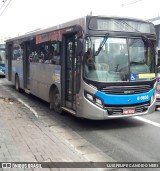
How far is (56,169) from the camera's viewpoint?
493 centimetres

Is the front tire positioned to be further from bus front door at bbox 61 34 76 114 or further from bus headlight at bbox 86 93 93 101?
bus headlight at bbox 86 93 93 101

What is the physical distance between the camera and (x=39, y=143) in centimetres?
649

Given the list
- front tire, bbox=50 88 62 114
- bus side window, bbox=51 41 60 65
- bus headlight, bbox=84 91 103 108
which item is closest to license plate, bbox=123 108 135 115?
bus headlight, bbox=84 91 103 108

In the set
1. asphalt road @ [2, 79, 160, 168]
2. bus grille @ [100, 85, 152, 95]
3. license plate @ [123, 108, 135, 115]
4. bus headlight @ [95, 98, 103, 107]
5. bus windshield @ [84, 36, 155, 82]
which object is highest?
bus windshield @ [84, 36, 155, 82]

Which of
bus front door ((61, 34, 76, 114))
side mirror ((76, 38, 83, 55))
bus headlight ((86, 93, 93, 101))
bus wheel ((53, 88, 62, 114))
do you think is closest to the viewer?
side mirror ((76, 38, 83, 55))

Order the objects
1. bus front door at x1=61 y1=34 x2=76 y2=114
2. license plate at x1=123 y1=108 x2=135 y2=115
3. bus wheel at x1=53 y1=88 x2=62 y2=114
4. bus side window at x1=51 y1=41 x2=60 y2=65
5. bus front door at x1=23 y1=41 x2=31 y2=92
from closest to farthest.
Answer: license plate at x1=123 y1=108 x2=135 y2=115 < bus front door at x1=61 y1=34 x2=76 y2=114 < bus side window at x1=51 y1=41 x2=60 y2=65 < bus wheel at x1=53 y1=88 x2=62 y2=114 < bus front door at x1=23 y1=41 x2=31 y2=92

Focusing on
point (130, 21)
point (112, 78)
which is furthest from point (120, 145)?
point (130, 21)

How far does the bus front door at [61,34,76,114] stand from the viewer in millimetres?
9148

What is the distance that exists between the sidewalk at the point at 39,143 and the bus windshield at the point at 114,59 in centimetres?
176

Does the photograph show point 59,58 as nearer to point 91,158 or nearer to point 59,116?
point 59,116

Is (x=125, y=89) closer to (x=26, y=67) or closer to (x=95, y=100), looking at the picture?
(x=95, y=100)

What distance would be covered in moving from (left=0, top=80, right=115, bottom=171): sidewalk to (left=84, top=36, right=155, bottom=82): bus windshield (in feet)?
5.79

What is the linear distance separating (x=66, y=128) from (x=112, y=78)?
1917 millimetres

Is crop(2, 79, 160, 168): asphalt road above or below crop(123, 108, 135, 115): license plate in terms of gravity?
below
